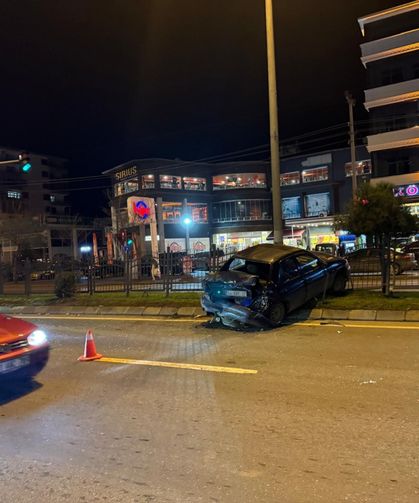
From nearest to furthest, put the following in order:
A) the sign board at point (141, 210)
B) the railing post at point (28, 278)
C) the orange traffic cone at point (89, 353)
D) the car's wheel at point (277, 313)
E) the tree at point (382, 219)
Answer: the orange traffic cone at point (89, 353) → the car's wheel at point (277, 313) → the tree at point (382, 219) → the railing post at point (28, 278) → the sign board at point (141, 210)

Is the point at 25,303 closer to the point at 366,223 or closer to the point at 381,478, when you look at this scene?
the point at 366,223

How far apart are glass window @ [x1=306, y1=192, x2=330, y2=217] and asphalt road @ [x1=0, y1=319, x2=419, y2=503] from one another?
1996 inches

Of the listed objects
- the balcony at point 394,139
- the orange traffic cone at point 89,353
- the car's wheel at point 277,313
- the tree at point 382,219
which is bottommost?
the orange traffic cone at point 89,353

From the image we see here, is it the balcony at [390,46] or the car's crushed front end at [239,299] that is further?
the balcony at [390,46]

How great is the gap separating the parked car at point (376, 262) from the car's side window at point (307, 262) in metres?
1.76

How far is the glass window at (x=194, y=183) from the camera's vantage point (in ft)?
→ 212

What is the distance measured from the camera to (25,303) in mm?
16656

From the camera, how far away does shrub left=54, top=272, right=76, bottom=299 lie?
16188 millimetres

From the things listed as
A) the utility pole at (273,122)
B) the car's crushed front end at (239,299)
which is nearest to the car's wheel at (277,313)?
the car's crushed front end at (239,299)

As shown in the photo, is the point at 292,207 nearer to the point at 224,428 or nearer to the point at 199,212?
the point at 199,212

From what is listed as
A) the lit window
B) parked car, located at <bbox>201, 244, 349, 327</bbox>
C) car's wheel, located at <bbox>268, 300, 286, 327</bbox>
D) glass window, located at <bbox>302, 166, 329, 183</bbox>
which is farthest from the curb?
the lit window

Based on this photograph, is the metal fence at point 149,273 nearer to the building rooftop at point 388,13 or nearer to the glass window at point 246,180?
the building rooftop at point 388,13

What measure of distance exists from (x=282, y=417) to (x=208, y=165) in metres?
62.4

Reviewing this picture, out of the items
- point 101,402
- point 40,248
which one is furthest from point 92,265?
point 40,248
